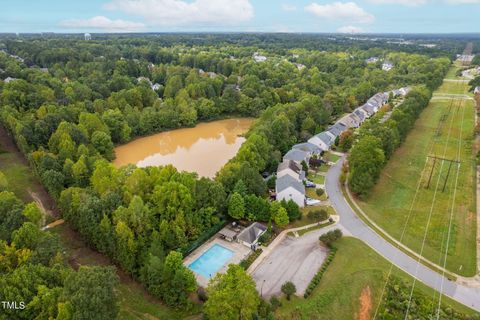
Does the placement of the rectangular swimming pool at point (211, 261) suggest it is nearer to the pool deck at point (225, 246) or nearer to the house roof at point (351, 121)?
the pool deck at point (225, 246)

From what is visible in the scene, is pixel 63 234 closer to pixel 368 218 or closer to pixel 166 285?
pixel 166 285

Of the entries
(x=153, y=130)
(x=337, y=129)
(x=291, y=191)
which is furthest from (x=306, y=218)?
(x=153, y=130)

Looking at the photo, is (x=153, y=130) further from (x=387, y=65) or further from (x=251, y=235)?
(x=387, y=65)

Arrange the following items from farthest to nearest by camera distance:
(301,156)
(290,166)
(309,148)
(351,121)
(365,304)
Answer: (351,121)
(309,148)
(301,156)
(290,166)
(365,304)

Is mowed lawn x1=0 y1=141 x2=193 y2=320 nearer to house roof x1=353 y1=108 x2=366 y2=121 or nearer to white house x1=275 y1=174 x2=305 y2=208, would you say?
white house x1=275 y1=174 x2=305 y2=208

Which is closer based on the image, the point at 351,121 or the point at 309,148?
the point at 309,148

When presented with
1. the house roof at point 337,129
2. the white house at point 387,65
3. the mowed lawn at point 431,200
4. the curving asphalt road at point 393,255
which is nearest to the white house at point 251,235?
the curving asphalt road at point 393,255
